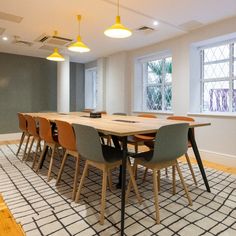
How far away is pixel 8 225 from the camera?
175 cm

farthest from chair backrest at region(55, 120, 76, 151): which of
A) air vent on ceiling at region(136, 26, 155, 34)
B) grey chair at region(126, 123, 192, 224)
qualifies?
air vent on ceiling at region(136, 26, 155, 34)

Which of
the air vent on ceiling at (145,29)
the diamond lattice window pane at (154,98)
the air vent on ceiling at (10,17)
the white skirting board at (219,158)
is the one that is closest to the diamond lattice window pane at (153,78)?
the diamond lattice window pane at (154,98)

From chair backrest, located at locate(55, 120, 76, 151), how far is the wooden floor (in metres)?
0.82

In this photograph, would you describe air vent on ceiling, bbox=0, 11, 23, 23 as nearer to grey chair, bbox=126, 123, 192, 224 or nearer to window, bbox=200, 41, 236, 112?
grey chair, bbox=126, 123, 192, 224

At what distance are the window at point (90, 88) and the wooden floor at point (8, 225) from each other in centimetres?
576

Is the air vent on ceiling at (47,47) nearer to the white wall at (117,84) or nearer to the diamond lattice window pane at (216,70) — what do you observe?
the white wall at (117,84)

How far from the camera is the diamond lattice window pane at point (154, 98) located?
206 inches

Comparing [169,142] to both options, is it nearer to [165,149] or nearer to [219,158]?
[165,149]

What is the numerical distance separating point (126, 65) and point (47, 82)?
264 centimetres

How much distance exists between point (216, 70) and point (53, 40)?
11.3ft

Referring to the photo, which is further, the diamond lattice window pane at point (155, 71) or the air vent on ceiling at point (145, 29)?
the diamond lattice window pane at point (155, 71)

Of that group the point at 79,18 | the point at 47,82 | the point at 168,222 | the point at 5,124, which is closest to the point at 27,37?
the point at 79,18

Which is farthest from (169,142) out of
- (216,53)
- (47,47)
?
(47,47)

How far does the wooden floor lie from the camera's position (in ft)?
5.41
